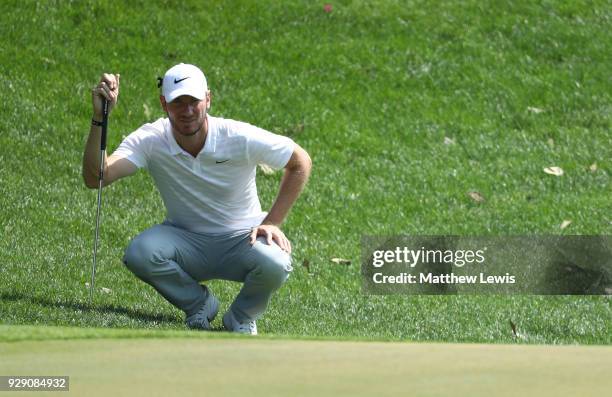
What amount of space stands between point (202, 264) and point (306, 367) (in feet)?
9.82

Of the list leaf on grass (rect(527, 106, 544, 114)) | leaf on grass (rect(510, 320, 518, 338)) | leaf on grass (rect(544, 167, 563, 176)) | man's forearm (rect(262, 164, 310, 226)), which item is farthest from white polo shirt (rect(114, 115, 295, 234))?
leaf on grass (rect(527, 106, 544, 114))

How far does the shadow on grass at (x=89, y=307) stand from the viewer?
6.77 m

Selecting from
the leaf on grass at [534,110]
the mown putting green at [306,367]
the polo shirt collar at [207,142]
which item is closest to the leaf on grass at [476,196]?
the leaf on grass at [534,110]

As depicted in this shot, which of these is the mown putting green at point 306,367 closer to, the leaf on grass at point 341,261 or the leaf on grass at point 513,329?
the leaf on grass at point 513,329

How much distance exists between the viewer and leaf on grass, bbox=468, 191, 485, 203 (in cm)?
1037

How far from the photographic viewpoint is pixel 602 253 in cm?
951

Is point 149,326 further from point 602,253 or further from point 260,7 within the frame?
point 260,7

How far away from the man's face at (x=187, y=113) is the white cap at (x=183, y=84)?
39 millimetres

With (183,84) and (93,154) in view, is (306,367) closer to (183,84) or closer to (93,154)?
(183,84)

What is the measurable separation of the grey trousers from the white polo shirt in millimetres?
100

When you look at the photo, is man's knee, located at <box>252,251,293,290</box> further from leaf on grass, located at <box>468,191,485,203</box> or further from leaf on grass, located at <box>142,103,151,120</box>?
leaf on grass, located at <box>142,103,151,120</box>

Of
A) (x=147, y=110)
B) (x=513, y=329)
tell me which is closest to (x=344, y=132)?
(x=147, y=110)

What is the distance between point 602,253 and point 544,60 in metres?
4.17

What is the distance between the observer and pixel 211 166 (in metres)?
6.51
